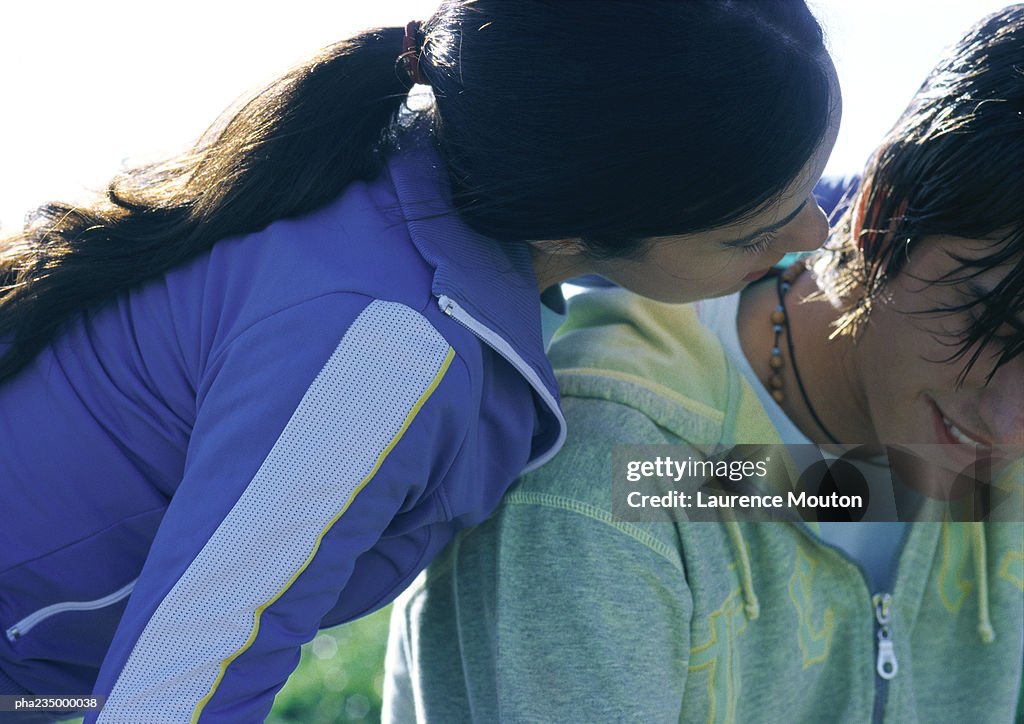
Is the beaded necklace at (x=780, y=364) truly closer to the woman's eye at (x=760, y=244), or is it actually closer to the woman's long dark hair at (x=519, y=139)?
the woman's eye at (x=760, y=244)

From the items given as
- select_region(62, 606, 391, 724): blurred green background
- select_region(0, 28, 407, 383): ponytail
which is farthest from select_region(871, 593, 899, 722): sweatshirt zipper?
select_region(62, 606, 391, 724): blurred green background

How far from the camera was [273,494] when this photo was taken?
1.12 meters

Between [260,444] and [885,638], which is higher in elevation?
[260,444]

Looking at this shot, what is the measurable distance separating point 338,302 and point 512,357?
230mm

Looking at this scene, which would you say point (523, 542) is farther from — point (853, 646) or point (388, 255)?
point (853, 646)

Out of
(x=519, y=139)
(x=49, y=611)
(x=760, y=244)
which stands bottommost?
(x=49, y=611)

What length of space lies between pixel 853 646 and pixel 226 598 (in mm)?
937

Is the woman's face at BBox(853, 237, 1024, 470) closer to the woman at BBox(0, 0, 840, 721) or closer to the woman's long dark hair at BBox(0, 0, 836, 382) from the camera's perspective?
the woman at BBox(0, 0, 840, 721)

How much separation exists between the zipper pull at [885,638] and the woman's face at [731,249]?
0.50 meters

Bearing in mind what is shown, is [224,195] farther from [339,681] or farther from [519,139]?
[339,681]

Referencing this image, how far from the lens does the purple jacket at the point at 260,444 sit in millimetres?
1113

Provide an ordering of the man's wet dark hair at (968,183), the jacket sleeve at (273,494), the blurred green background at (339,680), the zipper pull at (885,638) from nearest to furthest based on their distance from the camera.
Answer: the jacket sleeve at (273,494) → the man's wet dark hair at (968,183) → the zipper pull at (885,638) → the blurred green background at (339,680)

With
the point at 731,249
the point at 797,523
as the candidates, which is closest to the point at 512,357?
the point at 731,249

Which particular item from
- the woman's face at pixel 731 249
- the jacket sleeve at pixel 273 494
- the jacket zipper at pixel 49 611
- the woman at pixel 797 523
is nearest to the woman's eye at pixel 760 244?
the woman's face at pixel 731 249
